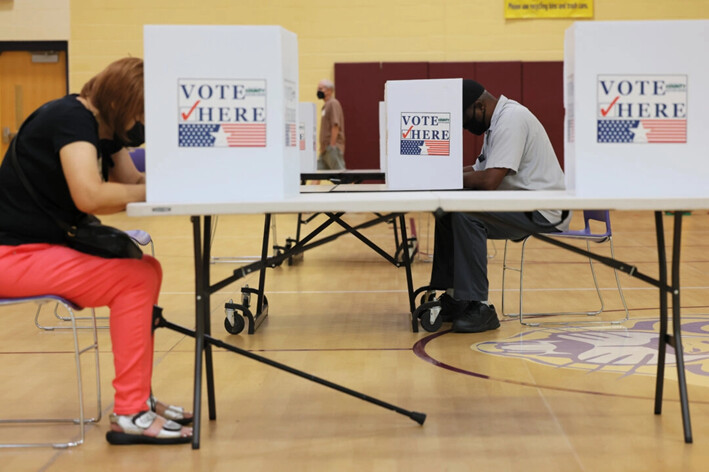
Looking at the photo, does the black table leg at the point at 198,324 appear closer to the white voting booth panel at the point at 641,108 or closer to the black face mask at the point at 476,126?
the white voting booth panel at the point at 641,108

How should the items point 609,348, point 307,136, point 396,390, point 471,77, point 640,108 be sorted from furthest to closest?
point 471,77 → point 307,136 → point 609,348 → point 396,390 → point 640,108

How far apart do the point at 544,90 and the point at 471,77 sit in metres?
0.88

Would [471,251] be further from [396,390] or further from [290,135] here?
[290,135]

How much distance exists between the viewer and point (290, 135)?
2.21 metres

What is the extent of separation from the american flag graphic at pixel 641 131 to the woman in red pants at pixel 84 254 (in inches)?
46.2

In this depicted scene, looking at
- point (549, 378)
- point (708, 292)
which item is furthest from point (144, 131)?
point (708, 292)

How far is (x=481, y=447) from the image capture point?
2090 millimetres

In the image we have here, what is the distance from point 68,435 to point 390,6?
8510 mm

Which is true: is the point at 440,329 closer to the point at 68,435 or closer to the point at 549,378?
the point at 549,378

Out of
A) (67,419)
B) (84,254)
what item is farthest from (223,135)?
(67,419)

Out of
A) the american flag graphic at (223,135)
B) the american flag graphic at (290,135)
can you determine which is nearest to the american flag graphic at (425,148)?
the american flag graphic at (290,135)

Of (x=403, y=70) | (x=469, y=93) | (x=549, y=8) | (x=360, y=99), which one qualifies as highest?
(x=549, y=8)

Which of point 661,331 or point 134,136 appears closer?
point 134,136

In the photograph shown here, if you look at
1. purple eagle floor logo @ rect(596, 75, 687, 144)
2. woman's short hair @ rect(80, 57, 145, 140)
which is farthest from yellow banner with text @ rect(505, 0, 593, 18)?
woman's short hair @ rect(80, 57, 145, 140)
